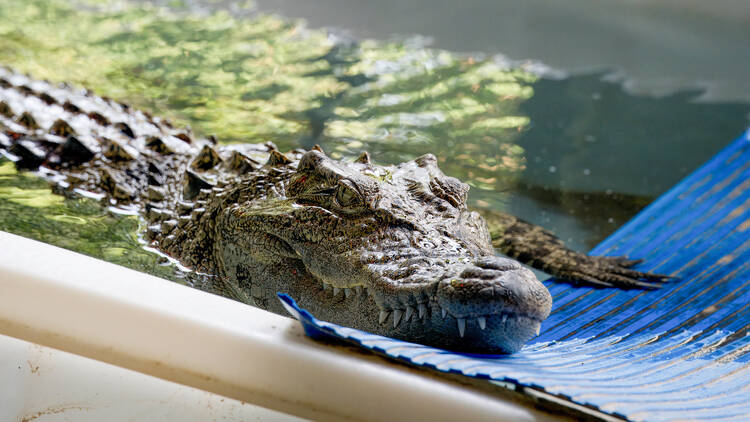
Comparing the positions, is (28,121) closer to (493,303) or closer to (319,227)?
(319,227)

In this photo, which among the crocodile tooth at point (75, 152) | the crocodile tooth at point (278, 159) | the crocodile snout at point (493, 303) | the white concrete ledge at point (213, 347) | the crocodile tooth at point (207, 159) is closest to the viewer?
the white concrete ledge at point (213, 347)

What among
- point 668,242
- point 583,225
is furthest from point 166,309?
point 583,225

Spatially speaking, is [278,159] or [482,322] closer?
[482,322]

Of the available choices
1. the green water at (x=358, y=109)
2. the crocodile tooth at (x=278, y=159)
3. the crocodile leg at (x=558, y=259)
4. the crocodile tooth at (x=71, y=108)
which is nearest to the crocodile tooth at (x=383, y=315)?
the crocodile tooth at (x=278, y=159)

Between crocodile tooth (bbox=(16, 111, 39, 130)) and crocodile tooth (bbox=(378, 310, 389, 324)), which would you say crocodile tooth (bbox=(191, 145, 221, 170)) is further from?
crocodile tooth (bbox=(378, 310, 389, 324))

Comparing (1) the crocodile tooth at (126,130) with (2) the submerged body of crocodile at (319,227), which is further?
(1) the crocodile tooth at (126,130)

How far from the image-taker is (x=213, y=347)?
120 centimetres

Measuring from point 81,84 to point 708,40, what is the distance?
5971mm

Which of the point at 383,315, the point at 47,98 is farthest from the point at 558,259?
the point at 47,98

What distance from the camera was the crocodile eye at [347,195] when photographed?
179 centimetres

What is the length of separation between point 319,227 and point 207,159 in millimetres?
934

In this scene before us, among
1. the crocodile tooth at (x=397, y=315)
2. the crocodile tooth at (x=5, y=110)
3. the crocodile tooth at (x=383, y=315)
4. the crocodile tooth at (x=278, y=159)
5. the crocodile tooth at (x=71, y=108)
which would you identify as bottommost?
the crocodile tooth at (x=5, y=110)

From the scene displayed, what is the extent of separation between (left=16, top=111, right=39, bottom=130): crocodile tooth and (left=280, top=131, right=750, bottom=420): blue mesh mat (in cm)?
222

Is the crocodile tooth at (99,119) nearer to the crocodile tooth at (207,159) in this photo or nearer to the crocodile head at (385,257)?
the crocodile tooth at (207,159)
